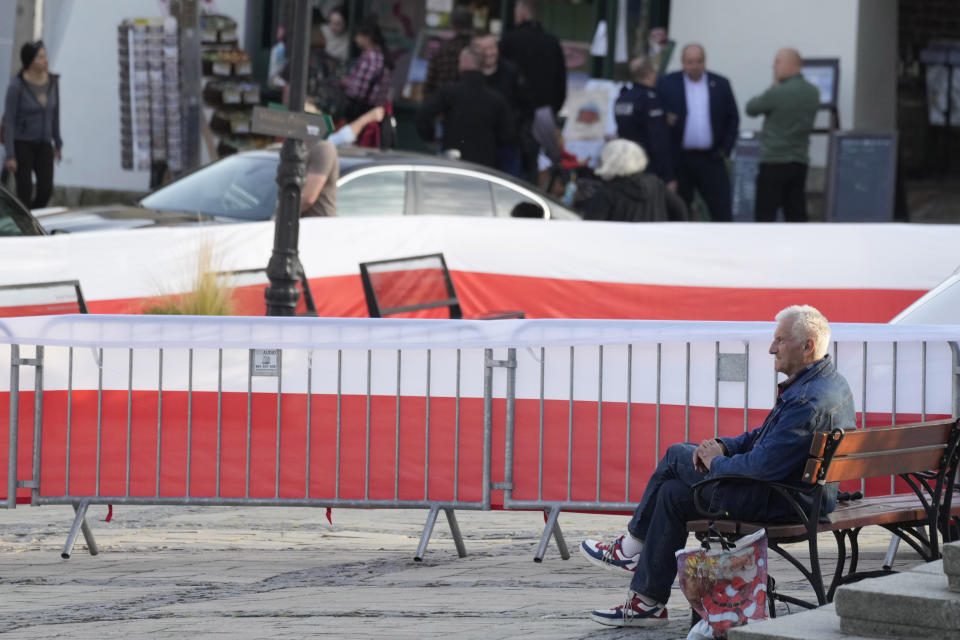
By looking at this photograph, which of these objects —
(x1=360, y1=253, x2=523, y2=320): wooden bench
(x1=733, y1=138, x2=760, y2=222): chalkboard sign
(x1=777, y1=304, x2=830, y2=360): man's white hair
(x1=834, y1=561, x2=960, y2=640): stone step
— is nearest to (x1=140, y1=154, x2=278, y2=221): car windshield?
(x1=360, y1=253, x2=523, y2=320): wooden bench

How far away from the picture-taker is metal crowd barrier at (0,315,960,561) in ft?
25.7

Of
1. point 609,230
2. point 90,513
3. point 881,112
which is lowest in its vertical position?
point 90,513

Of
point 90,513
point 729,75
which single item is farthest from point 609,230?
point 729,75

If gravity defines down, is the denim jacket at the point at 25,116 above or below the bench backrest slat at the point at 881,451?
above

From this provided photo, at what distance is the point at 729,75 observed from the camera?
21.2 metres

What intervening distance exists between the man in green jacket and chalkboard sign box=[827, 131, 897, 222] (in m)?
1.32

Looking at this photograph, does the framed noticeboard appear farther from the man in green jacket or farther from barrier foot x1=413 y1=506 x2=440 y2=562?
barrier foot x1=413 y1=506 x2=440 y2=562

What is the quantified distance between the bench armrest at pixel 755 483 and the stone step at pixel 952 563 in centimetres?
64

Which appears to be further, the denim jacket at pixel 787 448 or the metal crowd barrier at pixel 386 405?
the metal crowd barrier at pixel 386 405

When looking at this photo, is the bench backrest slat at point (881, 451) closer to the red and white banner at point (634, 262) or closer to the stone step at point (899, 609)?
the stone step at point (899, 609)

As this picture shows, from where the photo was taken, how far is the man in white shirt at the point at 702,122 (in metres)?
17.7

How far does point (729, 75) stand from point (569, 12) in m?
2.59

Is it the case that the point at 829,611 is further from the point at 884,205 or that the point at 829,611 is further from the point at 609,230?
the point at 884,205

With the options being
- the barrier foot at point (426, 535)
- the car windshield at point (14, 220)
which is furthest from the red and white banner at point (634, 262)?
the barrier foot at point (426, 535)
